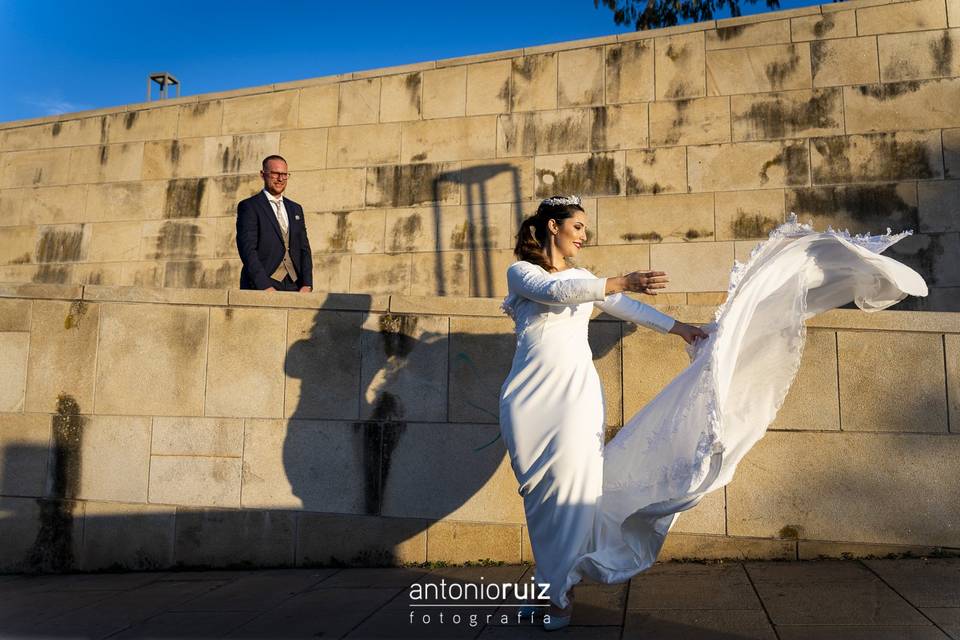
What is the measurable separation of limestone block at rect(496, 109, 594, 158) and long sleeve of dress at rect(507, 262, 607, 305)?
573cm

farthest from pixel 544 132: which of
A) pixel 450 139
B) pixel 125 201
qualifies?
pixel 125 201

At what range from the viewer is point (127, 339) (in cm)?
622

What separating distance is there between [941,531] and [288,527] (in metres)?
4.37

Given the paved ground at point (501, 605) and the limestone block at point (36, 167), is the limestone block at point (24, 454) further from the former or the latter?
the limestone block at point (36, 167)

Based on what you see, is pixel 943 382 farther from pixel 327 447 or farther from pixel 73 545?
pixel 73 545

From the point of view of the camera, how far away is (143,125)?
11.3 metres

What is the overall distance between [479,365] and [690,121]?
16.4ft

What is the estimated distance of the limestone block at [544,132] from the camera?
955 centimetres

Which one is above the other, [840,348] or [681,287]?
[681,287]

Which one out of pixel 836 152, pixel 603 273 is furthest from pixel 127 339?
pixel 836 152

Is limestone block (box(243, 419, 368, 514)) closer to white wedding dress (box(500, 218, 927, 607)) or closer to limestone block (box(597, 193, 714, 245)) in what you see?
white wedding dress (box(500, 218, 927, 607))

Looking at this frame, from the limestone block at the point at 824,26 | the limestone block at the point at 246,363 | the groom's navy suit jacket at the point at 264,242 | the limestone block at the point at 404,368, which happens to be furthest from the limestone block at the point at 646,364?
the limestone block at the point at 824,26

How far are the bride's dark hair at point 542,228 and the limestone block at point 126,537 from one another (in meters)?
3.56

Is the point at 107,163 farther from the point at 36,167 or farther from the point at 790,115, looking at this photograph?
the point at 790,115
